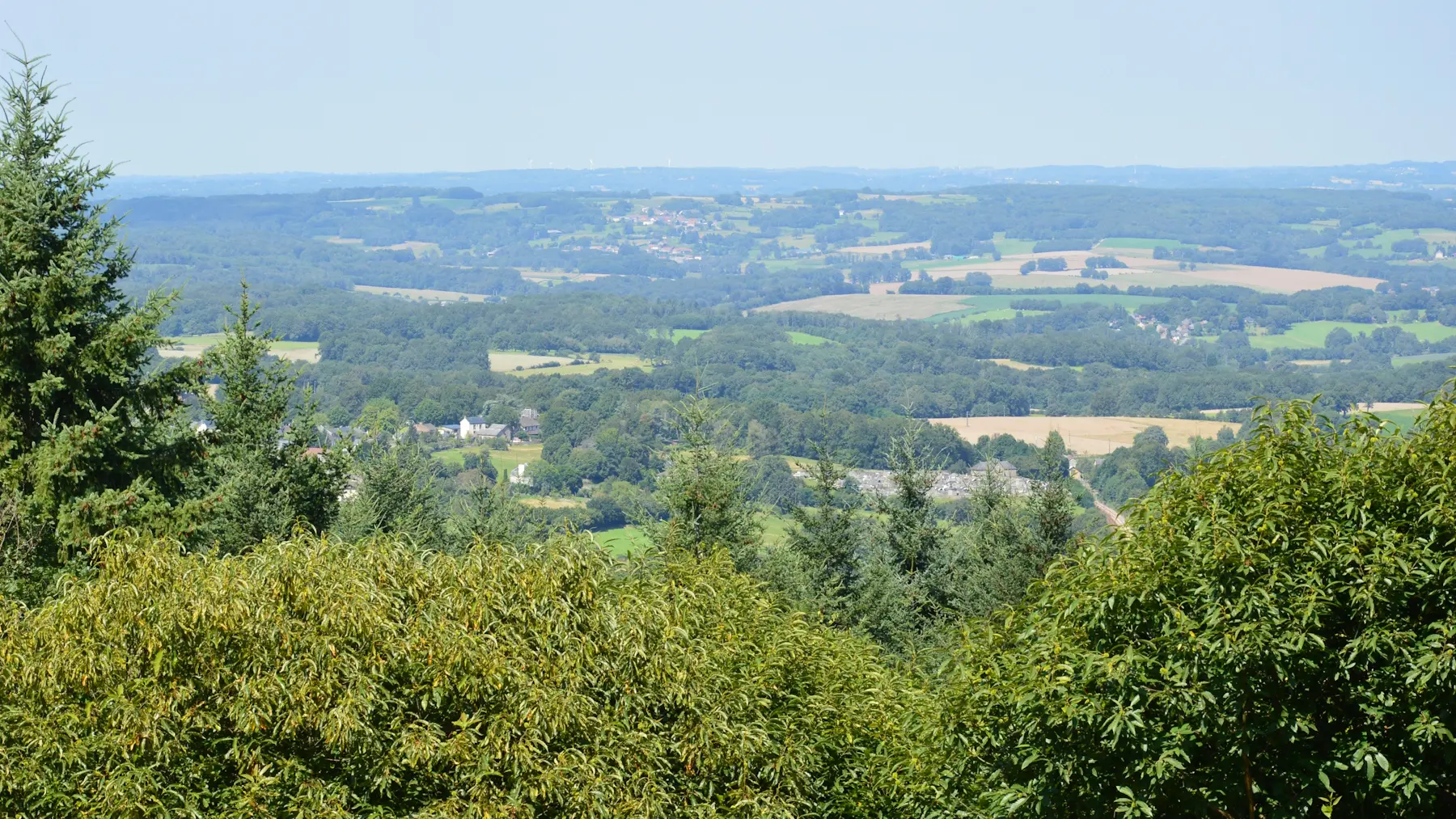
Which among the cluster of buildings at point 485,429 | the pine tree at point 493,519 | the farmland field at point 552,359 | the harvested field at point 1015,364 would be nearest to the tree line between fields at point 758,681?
the pine tree at point 493,519

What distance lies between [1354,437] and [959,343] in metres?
178

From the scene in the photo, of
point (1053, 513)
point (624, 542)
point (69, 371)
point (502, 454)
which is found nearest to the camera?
point (69, 371)

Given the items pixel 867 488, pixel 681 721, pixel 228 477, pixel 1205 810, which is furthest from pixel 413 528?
pixel 1205 810

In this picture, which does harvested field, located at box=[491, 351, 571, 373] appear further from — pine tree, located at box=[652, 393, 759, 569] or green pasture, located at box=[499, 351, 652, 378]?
pine tree, located at box=[652, 393, 759, 569]

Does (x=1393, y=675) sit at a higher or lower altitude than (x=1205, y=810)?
higher

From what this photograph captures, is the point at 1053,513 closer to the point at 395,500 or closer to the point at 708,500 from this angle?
the point at 708,500

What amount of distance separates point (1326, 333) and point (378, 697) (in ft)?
669

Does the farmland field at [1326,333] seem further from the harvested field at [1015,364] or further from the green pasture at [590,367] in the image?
the green pasture at [590,367]

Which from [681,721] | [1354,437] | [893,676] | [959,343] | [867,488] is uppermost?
[1354,437]

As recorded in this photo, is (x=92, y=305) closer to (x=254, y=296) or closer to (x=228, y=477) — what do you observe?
(x=228, y=477)

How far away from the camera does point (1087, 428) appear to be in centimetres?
11444

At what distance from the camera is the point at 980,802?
10.1 meters

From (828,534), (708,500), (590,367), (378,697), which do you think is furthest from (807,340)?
(378,697)

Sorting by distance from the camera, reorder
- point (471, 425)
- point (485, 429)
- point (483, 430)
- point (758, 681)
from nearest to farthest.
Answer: point (758, 681), point (483, 430), point (485, 429), point (471, 425)
